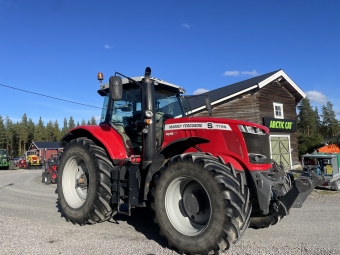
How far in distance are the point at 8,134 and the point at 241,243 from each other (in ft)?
278

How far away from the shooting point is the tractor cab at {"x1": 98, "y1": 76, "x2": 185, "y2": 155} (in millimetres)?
5391

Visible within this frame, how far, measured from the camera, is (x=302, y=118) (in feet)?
208

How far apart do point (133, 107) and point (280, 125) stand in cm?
1603

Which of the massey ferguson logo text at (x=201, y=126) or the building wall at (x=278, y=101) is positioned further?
the building wall at (x=278, y=101)

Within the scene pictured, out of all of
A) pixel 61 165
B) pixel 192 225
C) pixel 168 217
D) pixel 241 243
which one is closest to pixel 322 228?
pixel 241 243

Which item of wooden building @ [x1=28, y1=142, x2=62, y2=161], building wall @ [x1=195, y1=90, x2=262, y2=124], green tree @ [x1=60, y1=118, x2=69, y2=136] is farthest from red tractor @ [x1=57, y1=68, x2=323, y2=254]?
green tree @ [x1=60, y1=118, x2=69, y2=136]

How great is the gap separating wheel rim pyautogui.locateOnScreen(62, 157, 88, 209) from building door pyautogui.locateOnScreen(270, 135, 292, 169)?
14.9 meters

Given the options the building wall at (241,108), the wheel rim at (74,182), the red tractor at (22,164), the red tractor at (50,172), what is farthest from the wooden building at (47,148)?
the wheel rim at (74,182)

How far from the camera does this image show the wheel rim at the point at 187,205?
414 cm

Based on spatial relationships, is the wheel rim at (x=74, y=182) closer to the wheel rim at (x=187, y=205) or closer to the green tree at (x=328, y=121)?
the wheel rim at (x=187, y=205)

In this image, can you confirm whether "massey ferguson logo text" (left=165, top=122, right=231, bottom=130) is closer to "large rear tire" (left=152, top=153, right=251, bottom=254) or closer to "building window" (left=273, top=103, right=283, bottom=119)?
"large rear tire" (left=152, top=153, right=251, bottom=254)

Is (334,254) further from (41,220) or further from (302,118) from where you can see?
(302,118)

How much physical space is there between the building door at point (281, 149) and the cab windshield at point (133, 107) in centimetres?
1433

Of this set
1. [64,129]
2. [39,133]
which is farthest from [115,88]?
[64,129]
